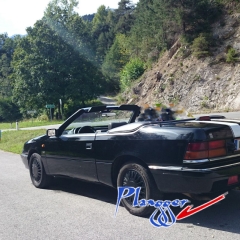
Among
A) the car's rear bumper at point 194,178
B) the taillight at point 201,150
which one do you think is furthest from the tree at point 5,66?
the taillight at point 201,150

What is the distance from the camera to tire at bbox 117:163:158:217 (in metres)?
4.76

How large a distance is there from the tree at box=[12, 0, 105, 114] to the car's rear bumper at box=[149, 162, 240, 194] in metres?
36.8

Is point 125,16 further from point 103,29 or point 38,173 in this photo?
point 38,173

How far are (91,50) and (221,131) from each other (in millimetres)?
40144

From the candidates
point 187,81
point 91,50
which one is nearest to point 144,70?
point 91,50

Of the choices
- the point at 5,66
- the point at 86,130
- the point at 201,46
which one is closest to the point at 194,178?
the point at 86,130

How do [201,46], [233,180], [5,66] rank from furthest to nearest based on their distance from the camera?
1. [5,66]
2. [201,46]
3. [233,180]

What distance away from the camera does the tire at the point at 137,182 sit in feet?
15.6

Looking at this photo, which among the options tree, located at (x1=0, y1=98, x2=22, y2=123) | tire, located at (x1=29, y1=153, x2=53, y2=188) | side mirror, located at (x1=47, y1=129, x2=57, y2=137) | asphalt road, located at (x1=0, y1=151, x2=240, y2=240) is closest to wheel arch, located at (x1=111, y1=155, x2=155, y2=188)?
asphalt road, located at (x1=0, y1=151, x2=240, y2=240)

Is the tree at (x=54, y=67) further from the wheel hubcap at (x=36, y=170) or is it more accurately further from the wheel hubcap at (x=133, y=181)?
the wheel hubcap at (x=133, y=181)

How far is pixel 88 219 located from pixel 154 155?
4.31 ft

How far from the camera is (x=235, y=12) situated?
3547 centimetres

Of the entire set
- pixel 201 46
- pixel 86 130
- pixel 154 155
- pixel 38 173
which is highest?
pixel 201 46

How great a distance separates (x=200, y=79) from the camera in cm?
3347
